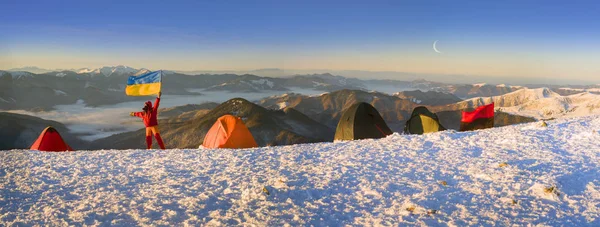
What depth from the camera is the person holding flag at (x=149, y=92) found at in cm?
1753

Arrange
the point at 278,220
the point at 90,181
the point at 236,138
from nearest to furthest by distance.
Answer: the point at 278,220 → the point at 90,181 → the point at 236,138

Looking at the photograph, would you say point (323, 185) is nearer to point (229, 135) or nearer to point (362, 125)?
point (229, 135)

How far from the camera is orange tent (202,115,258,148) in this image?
20.4 meters

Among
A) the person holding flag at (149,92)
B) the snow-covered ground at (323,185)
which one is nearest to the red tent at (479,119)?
the snow-covered ground at (323,185)

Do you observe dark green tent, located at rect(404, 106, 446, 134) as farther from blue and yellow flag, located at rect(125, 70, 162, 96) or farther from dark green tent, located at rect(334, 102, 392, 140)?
blue and yellow flag, located at rect(125, 70, 162, 96)

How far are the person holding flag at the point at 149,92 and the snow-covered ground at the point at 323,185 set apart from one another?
5.41m

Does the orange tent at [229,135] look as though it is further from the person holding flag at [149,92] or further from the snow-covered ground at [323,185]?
the snow-covered ground at [323,185]

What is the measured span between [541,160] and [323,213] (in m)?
6.93

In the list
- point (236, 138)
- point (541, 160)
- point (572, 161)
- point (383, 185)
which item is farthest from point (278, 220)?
point (236, 138)

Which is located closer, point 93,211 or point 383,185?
point 93,211

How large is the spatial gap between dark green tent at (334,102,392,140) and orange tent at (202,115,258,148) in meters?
8.71

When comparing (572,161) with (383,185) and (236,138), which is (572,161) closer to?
(383,185)

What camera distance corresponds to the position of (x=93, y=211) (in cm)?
711

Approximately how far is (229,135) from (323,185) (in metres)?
13.3
